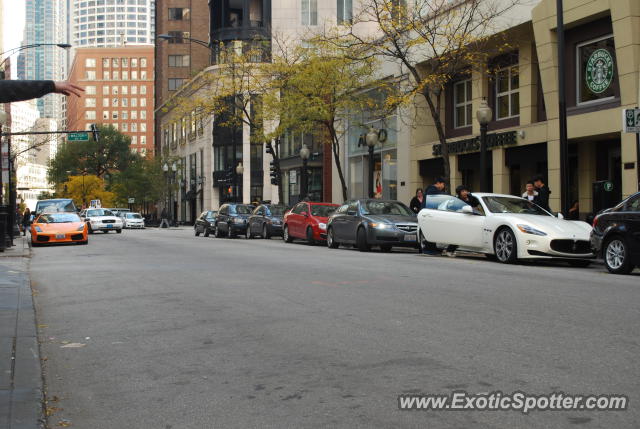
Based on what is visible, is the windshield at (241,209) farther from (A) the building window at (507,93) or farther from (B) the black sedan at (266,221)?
(A) the building window at (507,93)

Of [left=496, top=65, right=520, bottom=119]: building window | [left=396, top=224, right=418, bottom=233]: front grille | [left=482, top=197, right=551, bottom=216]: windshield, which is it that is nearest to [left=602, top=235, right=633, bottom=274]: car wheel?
[left=482, top=197, right=551, bottom=216]: windshield

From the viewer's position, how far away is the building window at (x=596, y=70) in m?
23.7

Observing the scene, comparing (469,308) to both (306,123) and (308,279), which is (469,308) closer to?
(308,279)

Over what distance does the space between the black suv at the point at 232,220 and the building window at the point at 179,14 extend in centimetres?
6681

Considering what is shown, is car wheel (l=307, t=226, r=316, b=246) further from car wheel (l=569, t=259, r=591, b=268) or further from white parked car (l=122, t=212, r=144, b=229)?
white parked car (l=122, t=212, r=144, b=229)

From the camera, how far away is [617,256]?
13484 mm

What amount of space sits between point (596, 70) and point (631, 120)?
8.95 meters

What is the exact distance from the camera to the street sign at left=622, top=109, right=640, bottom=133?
1591 cm

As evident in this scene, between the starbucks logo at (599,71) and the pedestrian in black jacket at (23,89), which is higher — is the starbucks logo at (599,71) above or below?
above

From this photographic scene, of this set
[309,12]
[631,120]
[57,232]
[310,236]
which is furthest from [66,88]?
[309,12]

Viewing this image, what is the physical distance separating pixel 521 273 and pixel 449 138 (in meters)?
20.0

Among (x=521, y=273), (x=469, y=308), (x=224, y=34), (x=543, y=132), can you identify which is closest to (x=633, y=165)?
(x=543, y=132)

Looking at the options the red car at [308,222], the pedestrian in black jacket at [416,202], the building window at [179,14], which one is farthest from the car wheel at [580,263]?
the building window at [179,14]

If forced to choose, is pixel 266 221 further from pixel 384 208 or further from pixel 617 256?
pixel 617 256
